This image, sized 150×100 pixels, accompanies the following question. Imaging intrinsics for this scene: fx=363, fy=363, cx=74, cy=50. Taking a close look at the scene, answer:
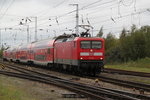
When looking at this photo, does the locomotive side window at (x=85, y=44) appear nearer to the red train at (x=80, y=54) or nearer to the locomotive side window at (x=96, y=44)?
the red train at (x=80, y=54)

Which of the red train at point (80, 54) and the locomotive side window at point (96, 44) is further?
the locomotive side window at point (96, 44)

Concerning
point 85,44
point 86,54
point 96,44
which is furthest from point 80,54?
point 96,44

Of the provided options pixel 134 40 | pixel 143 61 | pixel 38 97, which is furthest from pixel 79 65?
pixel 134 40

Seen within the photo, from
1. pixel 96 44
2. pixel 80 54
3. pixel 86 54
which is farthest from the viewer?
pixel 96 44

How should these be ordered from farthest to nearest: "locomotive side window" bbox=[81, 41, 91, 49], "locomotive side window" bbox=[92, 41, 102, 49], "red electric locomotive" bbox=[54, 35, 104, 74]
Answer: "locomotive side window" bbox=[92, 41, 102, 49]
"locomotive side window" bbox=[81, 41, 91, 49]
"red electric locomotive" bbox=[54, 35, 104, 74]

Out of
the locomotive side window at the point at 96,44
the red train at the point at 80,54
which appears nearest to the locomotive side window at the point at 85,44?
the red train at the point at 80,54

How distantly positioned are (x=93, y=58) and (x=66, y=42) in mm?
3281

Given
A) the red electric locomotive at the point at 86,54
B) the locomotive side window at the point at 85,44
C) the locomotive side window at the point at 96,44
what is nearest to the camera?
the red electric locomotive at the point at 86,54

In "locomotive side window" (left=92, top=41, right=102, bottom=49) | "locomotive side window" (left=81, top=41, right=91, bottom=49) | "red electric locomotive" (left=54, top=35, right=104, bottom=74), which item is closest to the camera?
"red electric locomotive" (left=54, top=35, right=104, bottom=74)

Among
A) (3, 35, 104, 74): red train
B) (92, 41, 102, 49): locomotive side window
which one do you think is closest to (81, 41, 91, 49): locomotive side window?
(3, 35, 104, 74): red train

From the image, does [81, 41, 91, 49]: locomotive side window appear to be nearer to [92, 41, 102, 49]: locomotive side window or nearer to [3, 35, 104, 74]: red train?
[3, 35, 104, 74]: red train

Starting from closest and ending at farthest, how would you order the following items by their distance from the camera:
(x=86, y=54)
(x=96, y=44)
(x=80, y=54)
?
(x=80, y=54) < (x=86, y=54) < (x=96, y=44)

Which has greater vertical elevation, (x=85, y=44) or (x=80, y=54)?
(x=85, y=44)

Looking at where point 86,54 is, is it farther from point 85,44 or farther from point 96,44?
point 96,44
